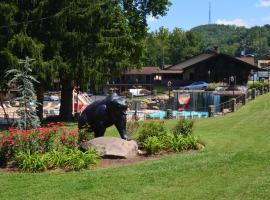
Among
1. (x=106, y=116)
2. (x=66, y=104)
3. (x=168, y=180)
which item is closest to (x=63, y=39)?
(x=66, y=104)

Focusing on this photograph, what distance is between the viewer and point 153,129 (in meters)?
15.9

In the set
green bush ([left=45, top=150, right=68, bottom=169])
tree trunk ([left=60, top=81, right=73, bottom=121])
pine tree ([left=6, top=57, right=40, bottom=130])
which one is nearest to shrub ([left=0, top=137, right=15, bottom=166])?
green bush ([left=45, top=150, right=68, bottom=169])

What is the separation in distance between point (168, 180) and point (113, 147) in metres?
3.06

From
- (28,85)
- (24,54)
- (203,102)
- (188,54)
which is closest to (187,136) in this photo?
(28,85)

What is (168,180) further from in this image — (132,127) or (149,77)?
(149,77)

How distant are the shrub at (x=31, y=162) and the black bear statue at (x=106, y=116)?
114 inches

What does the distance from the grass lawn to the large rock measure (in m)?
0.97

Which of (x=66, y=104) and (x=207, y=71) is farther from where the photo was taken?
(x=207, y=71)

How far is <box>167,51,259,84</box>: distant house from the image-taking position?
75.1 metres

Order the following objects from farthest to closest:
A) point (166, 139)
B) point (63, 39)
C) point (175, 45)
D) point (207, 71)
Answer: point (175, 45) < point (207, 71) < point (63, 39) < point (166, 139)

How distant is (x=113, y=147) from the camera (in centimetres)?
1381

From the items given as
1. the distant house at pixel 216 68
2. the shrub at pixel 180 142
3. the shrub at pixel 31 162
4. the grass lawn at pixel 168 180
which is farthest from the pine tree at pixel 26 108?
the distant house at pixel 216 68

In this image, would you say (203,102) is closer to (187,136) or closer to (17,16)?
(17,16)

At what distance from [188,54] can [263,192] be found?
131 metres
